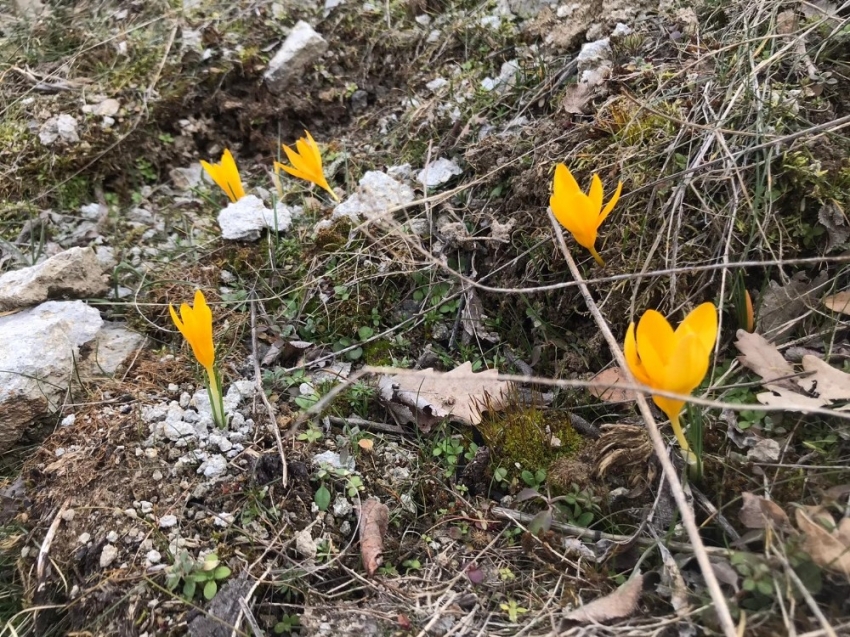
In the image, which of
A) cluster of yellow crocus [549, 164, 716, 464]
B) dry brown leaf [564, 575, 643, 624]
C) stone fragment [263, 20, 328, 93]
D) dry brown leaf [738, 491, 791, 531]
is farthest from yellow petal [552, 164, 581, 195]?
stone fragment [263, 20, 328, 93]

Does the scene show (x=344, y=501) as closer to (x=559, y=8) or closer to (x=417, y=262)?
(x=417, y=262)

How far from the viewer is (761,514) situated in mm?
Answer: 1310

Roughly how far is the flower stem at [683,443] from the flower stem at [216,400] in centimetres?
124

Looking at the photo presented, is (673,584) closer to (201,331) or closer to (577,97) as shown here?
(201,331)

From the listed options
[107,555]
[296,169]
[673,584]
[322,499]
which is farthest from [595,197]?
[107,555]

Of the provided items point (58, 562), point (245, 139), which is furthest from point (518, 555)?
point (245, 139)

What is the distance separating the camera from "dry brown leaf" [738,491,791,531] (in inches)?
49.1

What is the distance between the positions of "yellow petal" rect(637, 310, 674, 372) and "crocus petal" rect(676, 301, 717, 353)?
38 millimetres

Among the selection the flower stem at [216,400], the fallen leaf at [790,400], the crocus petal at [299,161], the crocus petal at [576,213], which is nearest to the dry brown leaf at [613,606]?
the fallen leaf at [790,400]

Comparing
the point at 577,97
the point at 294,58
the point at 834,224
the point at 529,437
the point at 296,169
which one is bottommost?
the point at 529,437

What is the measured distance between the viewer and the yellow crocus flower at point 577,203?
1.70 meters

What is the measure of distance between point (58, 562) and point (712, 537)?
5.36 ft

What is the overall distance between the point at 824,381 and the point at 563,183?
817 millimetres

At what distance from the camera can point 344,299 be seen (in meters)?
2.24
